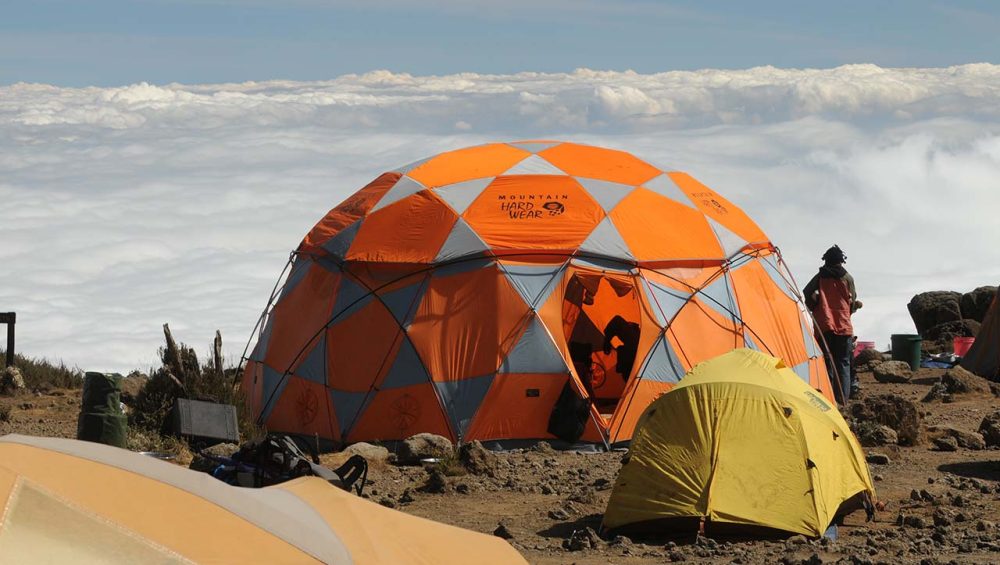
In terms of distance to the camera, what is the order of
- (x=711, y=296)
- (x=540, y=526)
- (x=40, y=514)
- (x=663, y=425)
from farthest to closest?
(x=711, y=296), (x=540, y=526), (x=663, y=425), (x=40, y=514)

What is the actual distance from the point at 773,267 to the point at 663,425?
6160mm

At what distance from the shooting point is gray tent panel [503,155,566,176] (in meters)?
14.3

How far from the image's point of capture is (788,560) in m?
8.23

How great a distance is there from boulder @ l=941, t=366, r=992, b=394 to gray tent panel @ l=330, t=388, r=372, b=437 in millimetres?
7387

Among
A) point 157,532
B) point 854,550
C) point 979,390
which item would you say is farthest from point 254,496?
point 979,390

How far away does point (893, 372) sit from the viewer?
62.4 feet

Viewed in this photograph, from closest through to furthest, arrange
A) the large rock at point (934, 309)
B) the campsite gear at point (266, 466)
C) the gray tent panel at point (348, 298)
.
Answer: the campsite gear at point (266, 466), the gray tent panel at point (348, 298), the large rock at point (934, 309)

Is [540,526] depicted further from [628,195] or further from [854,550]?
[628,195]

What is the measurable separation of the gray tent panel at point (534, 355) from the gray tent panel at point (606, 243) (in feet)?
2.89

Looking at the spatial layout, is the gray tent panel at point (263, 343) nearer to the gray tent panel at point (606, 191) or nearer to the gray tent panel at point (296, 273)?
the gray tent panel at point (296, 273)

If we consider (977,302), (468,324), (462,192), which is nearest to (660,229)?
(462,192)

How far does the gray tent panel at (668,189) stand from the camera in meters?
14.5

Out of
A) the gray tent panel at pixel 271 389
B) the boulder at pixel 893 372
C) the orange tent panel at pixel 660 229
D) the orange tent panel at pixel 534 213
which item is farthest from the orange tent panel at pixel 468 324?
the boulder at pixel 893 372

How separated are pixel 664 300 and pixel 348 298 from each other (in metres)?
3.01
